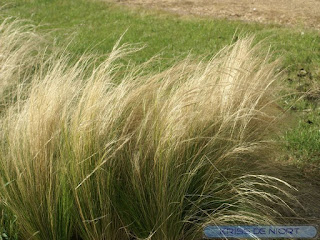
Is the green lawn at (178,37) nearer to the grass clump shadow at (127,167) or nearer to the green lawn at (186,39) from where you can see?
the green lawn at (186,39)

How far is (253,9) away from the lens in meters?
8.78

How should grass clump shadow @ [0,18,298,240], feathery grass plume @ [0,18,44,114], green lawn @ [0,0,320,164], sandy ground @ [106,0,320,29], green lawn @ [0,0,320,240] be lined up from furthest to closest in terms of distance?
sandy ground @ [106,0,320,29], green lawn @ [0,0,320,164], green lawn @ [0,0,320,240], feathery grass plume @ [0,18,44,114], grass clump shadow @ [0,18,298,240]

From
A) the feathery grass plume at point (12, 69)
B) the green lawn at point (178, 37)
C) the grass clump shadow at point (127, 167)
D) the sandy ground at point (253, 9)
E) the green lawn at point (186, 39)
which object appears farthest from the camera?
the sandy ground at point (253, 9)

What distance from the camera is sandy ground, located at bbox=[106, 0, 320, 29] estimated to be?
807cm

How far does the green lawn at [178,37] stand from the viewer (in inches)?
193

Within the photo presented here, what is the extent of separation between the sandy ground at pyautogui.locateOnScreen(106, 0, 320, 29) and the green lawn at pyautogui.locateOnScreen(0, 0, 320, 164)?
0.42 meters

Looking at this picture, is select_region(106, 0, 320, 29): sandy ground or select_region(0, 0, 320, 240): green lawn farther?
select_region(106, 0, 320, 29): sandy ground

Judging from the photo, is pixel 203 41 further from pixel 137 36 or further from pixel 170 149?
pixel 170 149

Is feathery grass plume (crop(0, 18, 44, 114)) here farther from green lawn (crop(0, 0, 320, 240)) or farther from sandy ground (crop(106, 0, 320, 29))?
sandy ground (crop(106, 0, 320, 29))

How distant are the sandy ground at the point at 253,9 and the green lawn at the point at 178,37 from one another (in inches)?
16.5
